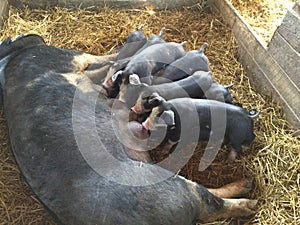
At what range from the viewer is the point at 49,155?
209 cm

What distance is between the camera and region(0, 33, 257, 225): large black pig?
196 cm

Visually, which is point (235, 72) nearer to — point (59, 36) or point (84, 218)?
point (59, 36)

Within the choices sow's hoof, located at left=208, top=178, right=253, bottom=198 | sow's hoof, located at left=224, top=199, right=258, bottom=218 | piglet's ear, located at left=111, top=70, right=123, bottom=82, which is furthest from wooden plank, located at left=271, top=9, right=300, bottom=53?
piglet's ear, located at left=111, top=70, right=123, bottom=82

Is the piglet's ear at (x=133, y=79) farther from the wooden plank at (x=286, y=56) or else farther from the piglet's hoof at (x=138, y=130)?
the wooden plank at (x=286, y=56)

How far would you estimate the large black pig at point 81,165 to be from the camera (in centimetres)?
196

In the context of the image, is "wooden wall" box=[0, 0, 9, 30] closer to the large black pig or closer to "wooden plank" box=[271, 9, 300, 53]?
the large black pig

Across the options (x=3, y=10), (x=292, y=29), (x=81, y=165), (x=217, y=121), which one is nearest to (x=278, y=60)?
(x=292, y=29)

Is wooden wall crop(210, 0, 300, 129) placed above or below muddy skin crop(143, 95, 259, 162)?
above

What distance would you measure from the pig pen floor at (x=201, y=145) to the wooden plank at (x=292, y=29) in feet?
1.71

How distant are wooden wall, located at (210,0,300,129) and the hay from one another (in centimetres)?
24

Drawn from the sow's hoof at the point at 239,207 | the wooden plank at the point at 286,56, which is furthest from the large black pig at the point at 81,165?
the wooden plank at the point at 286,56

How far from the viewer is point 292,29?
9.41 ft

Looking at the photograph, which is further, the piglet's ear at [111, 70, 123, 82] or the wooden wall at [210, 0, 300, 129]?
the wooden wall at [210, 0, 300, 129]

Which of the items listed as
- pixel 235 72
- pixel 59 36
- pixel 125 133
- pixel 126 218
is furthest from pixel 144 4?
pixel 126 218
